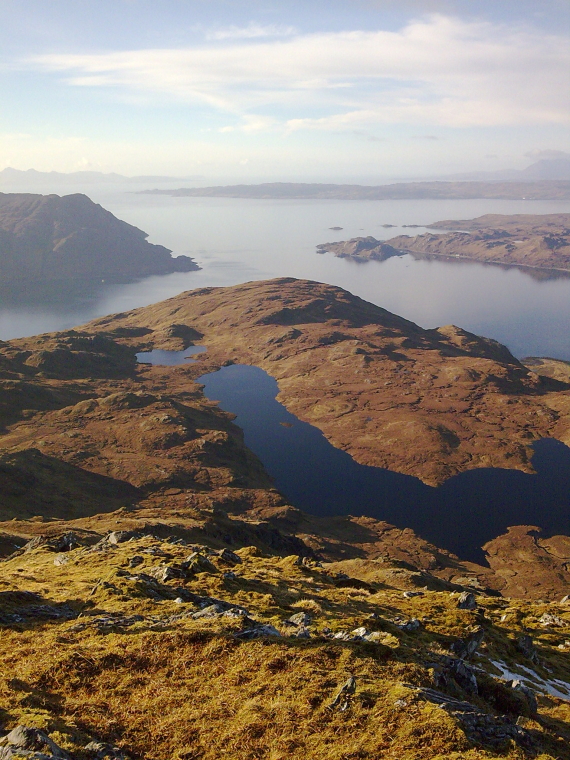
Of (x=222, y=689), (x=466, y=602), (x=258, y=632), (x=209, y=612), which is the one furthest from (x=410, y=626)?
(x=222, y=689)

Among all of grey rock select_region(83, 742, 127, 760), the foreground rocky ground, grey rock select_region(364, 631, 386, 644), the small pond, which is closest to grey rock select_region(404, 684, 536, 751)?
the foreground rocky ground

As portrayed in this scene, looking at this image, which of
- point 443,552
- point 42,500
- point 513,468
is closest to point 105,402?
point 42,500

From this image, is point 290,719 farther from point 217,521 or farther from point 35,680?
point 217,521

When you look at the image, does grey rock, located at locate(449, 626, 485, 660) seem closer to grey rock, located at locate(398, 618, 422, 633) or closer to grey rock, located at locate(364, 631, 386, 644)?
grey rock, located at locate(398, 618, 422, 633)

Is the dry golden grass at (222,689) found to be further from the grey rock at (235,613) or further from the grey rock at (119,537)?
the grey rock at (119,537)

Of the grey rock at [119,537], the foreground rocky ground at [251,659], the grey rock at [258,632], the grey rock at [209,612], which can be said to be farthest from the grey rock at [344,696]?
the grey rock at [119,537]
